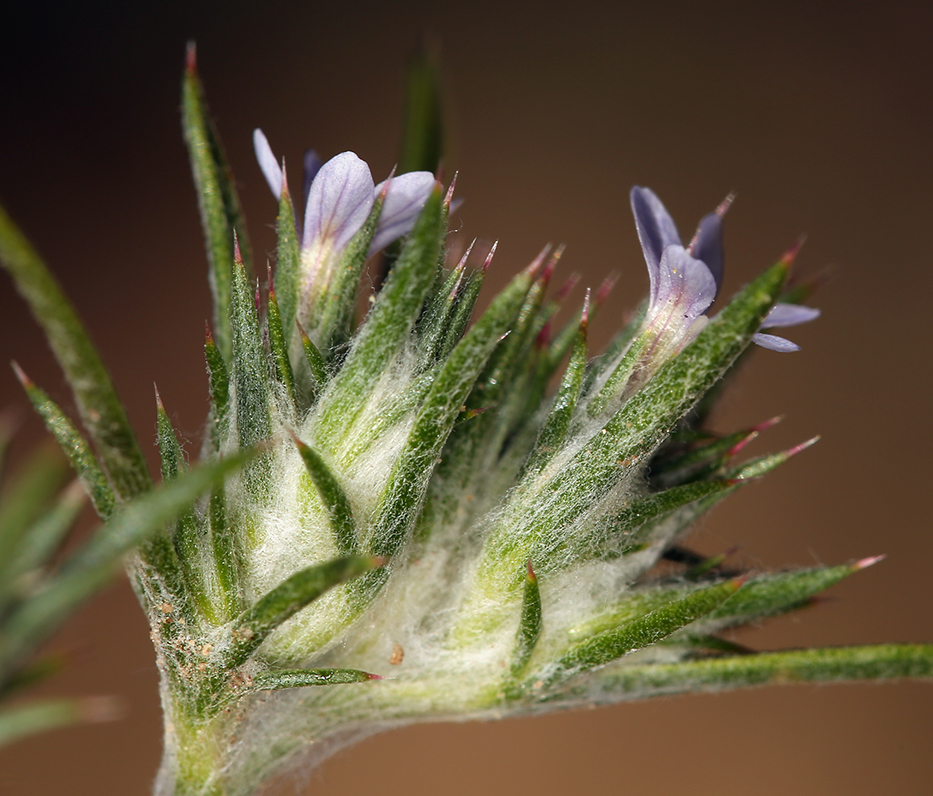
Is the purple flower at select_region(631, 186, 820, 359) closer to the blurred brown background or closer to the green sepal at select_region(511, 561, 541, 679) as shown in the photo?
the green sepal at select_region(511, 561, 541, 679)

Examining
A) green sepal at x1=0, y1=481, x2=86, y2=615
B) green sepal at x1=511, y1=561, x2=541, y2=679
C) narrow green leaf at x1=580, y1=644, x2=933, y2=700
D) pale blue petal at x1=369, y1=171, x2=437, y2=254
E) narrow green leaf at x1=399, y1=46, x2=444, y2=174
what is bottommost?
narrow green leaf at x1=580, y1=644, x2=933, y2=700

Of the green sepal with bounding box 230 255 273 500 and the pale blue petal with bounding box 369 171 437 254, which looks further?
the pale blue petal with bounding box 369 171 437 254

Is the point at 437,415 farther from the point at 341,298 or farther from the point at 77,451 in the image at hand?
the point at 77,451

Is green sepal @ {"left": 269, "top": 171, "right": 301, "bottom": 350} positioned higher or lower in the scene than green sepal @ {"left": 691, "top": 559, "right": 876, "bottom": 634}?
higher

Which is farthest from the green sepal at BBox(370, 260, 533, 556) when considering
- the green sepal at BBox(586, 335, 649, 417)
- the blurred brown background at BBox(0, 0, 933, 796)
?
the blurred brown background at BBox(0, 0, 933, 796)

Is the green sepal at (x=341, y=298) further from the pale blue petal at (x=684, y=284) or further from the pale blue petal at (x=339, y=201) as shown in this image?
the pale blue petal at (x=684, y=284)

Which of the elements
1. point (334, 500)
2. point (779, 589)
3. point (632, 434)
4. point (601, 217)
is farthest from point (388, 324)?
point (601, 217)
